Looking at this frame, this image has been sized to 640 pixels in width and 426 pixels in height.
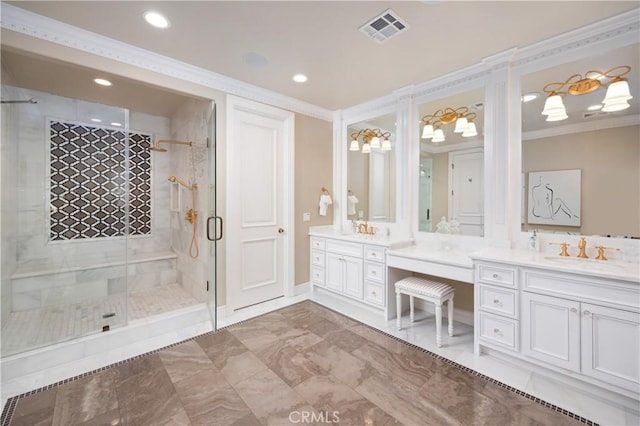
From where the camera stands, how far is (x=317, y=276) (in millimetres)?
3707

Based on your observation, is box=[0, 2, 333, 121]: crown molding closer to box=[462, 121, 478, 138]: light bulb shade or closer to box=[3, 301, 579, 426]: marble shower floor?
box=[462, 121, 478, 138]: light bulb shade

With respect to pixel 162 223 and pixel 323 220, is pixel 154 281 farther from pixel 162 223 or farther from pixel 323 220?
pixel 323 220

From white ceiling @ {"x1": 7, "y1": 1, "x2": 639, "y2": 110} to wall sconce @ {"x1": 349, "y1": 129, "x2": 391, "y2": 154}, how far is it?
0.82 metres

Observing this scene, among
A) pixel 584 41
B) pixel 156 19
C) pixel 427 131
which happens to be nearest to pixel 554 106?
pixel 584 41

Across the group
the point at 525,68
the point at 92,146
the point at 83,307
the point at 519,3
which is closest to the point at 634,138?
the point at 525,68

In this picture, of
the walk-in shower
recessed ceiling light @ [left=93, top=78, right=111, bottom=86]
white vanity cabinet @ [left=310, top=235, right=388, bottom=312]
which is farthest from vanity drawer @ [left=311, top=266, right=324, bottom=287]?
recessed ceiling light @ [left=93, top=78, right=111, bottom=86]

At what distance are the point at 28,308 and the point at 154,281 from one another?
136 cm

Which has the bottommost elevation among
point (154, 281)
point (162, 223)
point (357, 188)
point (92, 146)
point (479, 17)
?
point (154, 281)

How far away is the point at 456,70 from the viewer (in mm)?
2738

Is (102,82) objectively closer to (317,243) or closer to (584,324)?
(317,243)

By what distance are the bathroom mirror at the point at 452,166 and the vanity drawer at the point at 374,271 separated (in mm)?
720

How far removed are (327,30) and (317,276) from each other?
2.83m

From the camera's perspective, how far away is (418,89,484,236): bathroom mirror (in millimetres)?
2734

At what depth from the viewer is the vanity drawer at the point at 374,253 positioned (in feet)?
9.64
